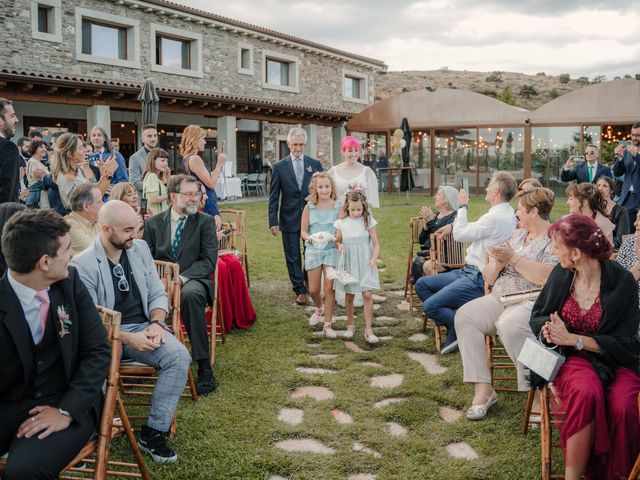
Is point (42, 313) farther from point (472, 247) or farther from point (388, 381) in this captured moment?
point (472, 247)

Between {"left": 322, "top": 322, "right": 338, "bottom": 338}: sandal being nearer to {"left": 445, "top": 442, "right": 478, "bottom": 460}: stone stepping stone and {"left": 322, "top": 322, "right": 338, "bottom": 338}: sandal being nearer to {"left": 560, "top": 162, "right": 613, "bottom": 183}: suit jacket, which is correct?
{"left": 445, "top": 442, "right": 478, "bottom": 460}: stone stepping stone

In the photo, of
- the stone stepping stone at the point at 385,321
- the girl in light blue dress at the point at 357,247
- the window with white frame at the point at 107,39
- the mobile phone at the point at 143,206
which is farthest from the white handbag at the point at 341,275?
the window with white frame at the point at 107,39

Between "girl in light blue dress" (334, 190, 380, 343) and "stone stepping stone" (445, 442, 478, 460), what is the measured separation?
208cm

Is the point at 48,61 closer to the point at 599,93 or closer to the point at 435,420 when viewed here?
the point at 435,420

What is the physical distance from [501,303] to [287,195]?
351 centimetres

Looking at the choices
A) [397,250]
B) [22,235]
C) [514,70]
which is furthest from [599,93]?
[514,70]

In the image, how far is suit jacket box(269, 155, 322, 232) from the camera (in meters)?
6.70

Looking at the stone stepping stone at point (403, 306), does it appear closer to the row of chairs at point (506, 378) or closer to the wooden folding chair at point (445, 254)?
the row of chairs at point (506, 378)

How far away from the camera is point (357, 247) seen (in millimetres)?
5430

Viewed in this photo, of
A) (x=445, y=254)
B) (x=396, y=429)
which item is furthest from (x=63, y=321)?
(x=445, y=254)

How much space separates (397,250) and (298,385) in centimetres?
592

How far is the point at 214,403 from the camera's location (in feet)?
12.6

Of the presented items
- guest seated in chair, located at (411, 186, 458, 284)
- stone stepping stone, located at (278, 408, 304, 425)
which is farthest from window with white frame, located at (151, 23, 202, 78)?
stone stepping stone, located at (278, 408, 304, 425)

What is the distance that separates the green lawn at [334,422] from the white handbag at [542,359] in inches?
22.7
